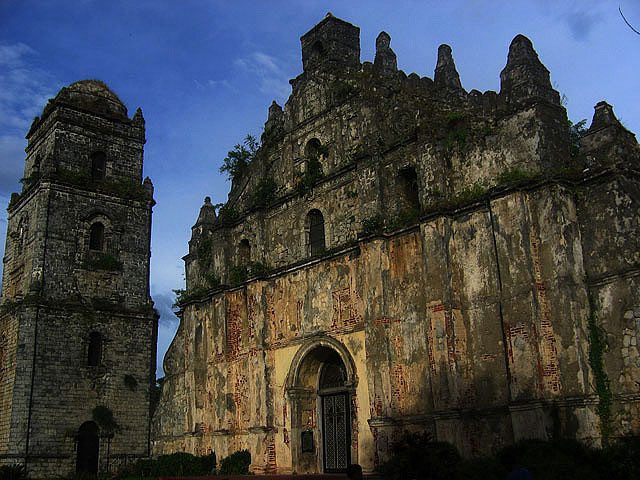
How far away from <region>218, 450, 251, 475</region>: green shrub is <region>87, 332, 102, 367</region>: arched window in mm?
9078

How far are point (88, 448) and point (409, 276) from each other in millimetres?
15587

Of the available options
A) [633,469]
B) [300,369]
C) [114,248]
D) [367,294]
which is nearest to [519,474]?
[633,469]

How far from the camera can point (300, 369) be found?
1886 centimetres

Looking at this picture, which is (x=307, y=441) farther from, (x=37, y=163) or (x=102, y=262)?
(x=37, y=163)

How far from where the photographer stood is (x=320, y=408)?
1895 cm

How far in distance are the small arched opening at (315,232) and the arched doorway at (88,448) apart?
39.3ft

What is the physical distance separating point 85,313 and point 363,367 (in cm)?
1378

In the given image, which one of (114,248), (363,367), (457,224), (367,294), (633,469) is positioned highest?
(114,248)

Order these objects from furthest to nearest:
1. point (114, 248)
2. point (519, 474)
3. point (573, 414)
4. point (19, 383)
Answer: point (114, 248)
point (19, 383)
point (573, 414)
point (519, 474)

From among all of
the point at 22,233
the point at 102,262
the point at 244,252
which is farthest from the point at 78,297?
the point at 244,252

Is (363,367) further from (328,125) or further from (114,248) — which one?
(114,248)

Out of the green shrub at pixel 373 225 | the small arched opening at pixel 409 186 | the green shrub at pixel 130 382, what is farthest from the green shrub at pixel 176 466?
the small arched opening at pixel 409 186

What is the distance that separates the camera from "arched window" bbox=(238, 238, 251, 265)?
22078mm

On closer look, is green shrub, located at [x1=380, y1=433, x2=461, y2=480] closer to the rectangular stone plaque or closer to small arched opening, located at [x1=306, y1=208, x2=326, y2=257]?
the rectangular stone plaque
